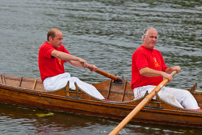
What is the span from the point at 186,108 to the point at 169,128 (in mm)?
649

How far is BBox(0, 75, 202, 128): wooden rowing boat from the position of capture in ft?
30.2

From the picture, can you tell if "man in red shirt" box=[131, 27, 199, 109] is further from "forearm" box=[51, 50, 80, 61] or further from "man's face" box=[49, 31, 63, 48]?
"man's face" box=[49, 31, 63, 48]

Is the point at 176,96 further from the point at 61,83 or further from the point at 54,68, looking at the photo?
the point at 54,68

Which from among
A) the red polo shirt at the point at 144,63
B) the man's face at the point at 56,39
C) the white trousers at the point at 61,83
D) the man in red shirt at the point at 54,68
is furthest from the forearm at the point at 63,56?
the red polo shirt at the point at 144,63

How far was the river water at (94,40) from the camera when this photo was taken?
32.2 feet

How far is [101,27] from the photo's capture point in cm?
2672

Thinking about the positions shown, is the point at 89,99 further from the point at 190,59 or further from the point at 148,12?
the point at 148,12

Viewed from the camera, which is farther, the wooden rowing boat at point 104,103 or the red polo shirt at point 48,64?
the red polo shirt at point 48,64

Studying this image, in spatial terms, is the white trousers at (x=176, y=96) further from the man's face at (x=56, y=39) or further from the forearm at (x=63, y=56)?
the man's face at (x=56, y=39)

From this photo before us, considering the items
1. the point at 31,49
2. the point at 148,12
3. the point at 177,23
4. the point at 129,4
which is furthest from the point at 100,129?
the point at 129,4

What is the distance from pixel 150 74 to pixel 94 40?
1368 centimetres

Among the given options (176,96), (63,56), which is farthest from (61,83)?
(176,96)

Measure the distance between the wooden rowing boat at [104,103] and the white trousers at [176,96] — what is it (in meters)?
0.20

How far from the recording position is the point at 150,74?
900 centimetres
